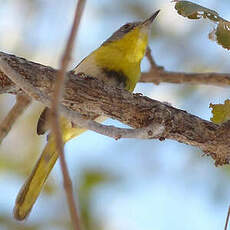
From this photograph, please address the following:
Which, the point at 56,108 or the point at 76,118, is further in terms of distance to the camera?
the point at 76,118

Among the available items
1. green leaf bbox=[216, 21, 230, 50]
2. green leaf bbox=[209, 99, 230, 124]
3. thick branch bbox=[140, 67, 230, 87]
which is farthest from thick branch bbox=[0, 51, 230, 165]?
thick branch bbox=[140, 67, 230, 87]

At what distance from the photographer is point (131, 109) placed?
257 cm

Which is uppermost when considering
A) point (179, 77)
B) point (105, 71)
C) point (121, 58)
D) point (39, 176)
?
point (179, 77)

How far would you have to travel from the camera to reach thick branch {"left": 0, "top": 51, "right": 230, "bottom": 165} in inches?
96.8

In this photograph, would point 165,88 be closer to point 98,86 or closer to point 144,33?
point 144,33

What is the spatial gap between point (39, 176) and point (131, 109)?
Answer: 1.12 metres

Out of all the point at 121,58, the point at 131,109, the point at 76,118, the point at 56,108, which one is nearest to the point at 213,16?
the point at 131,109

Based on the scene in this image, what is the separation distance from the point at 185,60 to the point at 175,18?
0.46 metres

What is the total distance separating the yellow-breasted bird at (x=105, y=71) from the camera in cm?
318

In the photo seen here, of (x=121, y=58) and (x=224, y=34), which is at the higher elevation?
(x=121, y=58)

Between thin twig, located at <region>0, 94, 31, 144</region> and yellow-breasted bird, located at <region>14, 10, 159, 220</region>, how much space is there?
0.80ft

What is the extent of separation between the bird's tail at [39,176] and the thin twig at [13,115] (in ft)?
0.81

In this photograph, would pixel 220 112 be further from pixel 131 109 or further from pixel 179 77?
pixel 179 77

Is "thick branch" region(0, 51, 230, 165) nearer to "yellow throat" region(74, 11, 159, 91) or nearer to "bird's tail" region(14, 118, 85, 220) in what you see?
"yellow throat" region(74, 11, 159, 91)
